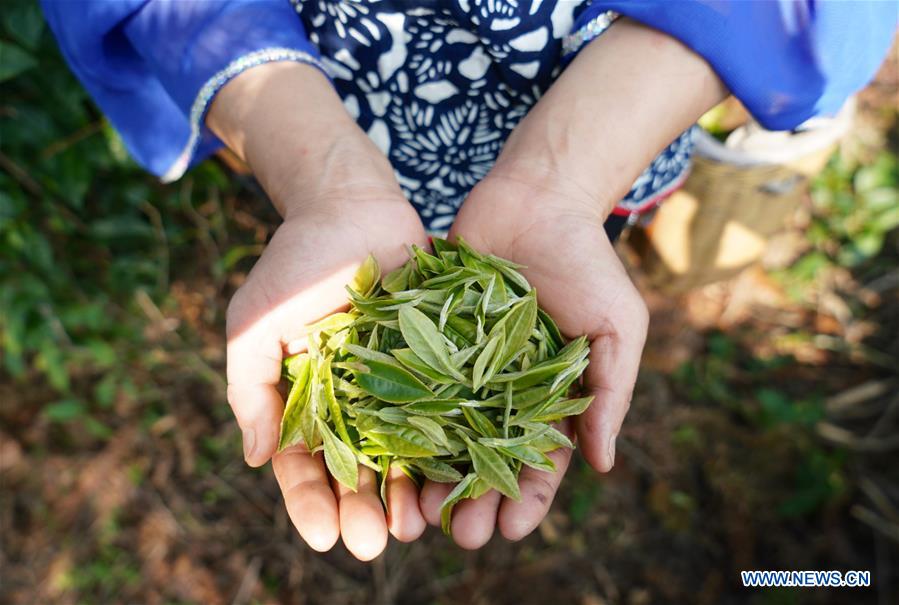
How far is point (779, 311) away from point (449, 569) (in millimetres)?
A: 1543

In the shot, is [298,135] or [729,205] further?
[729,205]

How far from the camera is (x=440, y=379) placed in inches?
49.2

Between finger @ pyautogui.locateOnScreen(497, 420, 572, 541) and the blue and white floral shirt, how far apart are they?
670 mm

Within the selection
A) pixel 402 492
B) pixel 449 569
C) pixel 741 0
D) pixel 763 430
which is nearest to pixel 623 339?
pixel 402 492

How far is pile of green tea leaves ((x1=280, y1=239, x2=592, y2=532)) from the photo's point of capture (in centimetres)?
121

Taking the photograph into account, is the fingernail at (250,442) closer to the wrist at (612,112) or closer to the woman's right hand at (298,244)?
the woman's right hand at (298,244)

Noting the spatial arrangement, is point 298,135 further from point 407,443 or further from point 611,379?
point 611,379

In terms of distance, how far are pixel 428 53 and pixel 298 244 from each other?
16.7 inches

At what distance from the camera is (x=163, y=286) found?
2.24 m

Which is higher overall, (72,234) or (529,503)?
(72,234)

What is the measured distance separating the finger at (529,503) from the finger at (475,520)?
20 mm

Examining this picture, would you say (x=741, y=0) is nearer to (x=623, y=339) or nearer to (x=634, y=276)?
(x=623, y=339)

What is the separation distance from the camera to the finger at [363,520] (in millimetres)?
1159

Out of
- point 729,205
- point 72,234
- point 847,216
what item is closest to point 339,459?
point 72,234
